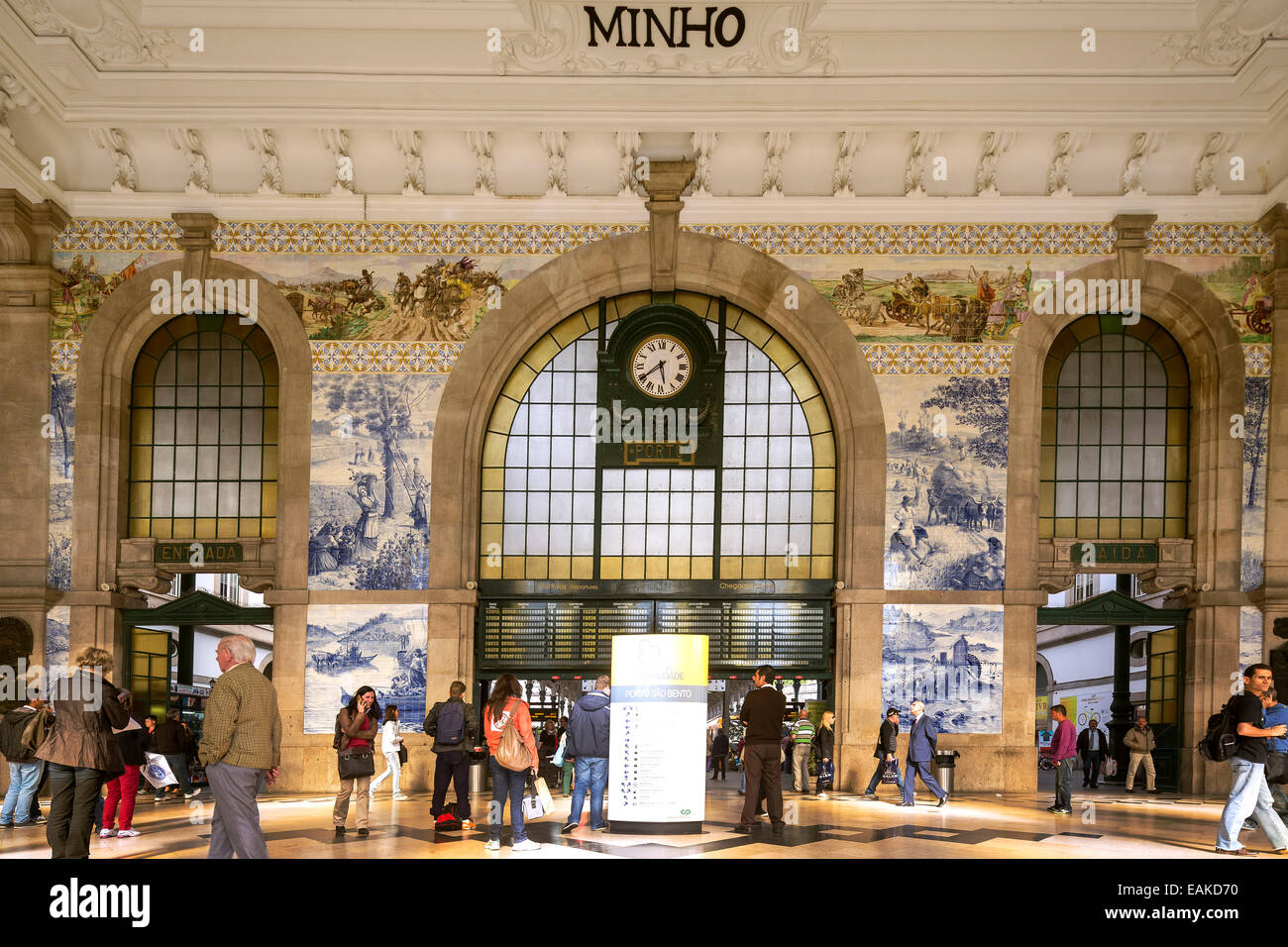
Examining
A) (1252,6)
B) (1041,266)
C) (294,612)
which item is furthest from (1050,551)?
(294,612)

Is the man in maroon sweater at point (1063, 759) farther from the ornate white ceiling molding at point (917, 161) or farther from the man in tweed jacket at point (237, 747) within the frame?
the man in tweed jacket at point (237, 747)

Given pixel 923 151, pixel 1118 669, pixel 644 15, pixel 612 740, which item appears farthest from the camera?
pixel 1118 669

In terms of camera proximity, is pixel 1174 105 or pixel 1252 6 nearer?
pixel 1252 6

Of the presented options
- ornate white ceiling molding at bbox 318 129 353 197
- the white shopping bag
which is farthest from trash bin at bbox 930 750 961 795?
ornate white ceiling molding at bbox 318 129 353 197

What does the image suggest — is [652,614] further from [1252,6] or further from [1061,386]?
[1252,6]

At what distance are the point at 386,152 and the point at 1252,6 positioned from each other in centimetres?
1307

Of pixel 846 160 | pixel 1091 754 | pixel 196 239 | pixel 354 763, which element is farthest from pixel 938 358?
pixel 196 239

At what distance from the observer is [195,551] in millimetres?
19672

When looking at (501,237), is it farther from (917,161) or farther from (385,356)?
(917,161)

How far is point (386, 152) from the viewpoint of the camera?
777 inches

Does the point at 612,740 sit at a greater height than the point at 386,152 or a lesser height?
lesser

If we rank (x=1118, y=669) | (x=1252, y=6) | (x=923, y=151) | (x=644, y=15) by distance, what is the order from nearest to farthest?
(x=1252, y=6), (x=644, y=15), (x=923, y=151), (x=1118, y=669)

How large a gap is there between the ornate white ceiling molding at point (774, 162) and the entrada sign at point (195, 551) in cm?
1042

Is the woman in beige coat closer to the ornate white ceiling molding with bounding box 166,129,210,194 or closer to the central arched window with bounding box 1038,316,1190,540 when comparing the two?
the ornate white ceiling molding with bounding box 166,129,210,194
